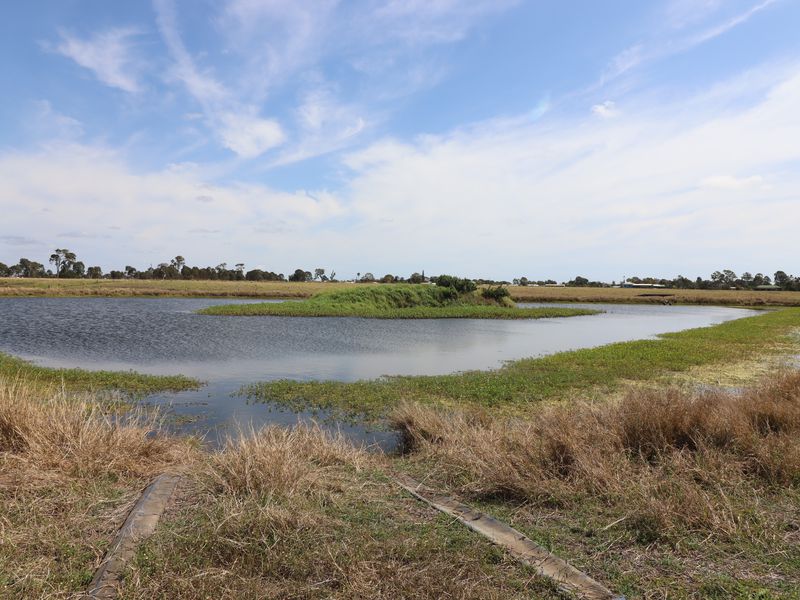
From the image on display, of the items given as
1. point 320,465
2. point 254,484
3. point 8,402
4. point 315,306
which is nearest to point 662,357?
point 320,465

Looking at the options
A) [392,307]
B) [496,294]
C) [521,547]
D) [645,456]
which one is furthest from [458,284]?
[521,547]

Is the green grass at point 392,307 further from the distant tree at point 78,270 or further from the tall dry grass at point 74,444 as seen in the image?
the distant tree at point 78,270

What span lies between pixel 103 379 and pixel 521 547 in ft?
50.3

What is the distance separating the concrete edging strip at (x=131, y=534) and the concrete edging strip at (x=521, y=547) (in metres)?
3.06

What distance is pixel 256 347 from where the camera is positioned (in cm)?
2592

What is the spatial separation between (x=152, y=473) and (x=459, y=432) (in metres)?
5.05

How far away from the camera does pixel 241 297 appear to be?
255ft

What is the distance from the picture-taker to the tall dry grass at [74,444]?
7.20m

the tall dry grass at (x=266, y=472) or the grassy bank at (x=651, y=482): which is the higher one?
the tall dry grass at (x=266, y=472)

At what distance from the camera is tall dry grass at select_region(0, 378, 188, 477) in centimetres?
720

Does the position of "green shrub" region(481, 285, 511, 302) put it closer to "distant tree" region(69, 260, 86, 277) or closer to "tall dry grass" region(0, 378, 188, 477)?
"tall dry grass" region(0, 378, 188, 477)

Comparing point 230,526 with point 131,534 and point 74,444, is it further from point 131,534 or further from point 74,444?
point 74,444

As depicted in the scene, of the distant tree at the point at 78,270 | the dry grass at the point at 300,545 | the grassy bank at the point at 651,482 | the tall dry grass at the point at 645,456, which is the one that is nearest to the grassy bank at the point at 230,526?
the dry grass at the point at 300,545

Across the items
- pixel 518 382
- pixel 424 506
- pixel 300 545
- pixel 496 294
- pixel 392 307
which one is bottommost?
pixel 518 382
